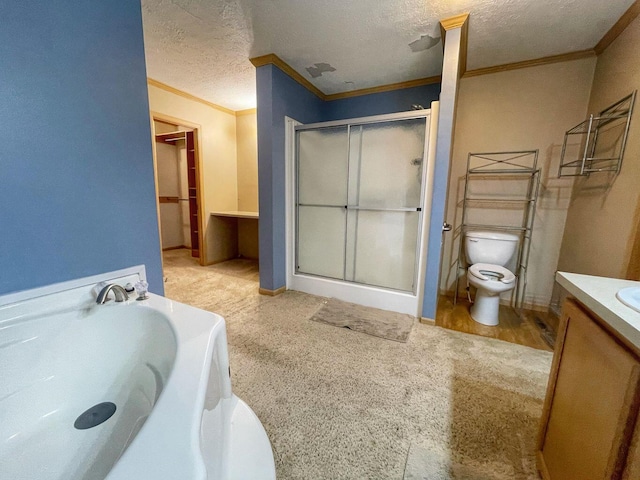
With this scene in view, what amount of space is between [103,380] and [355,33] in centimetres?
272

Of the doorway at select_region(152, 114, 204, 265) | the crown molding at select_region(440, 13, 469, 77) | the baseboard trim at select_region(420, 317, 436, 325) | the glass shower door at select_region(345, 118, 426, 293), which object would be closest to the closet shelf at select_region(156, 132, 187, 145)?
the doorway at select_region(152, 114, 204, 265)

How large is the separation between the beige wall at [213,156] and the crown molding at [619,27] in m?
4.05

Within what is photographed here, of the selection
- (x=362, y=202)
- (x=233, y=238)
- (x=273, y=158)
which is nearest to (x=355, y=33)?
(x=273, y=158)

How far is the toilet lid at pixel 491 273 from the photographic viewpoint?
2.08 meters

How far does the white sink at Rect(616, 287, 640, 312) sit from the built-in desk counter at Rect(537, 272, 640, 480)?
13 millimetres

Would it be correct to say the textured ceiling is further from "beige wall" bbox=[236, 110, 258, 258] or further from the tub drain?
the tub drain

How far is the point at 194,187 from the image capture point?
386 centimetres

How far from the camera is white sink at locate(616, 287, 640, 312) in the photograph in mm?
695

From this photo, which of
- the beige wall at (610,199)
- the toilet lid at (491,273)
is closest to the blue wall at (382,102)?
the beige wall at (610,199)

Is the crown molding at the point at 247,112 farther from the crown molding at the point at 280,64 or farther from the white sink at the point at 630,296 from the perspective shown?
the white sink at the point at 630,296

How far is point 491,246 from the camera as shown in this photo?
2.34 meters

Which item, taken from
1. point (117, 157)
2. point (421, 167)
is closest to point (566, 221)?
point (421, 167)

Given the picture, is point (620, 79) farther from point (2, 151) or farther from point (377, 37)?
point (2, 151)

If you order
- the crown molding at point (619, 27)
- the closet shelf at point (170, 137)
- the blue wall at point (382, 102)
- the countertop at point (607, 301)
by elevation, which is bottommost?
the countertop at point (607, 301)
